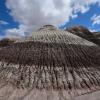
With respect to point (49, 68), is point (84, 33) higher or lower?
higher

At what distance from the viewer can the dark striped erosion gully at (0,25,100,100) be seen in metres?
3.73

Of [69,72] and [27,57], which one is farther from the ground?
[27,57]

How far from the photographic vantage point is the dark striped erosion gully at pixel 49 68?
373 cm

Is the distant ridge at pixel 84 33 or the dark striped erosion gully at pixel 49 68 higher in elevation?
the distant ridge at pixel 84 33

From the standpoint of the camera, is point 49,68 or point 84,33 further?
point 84,33

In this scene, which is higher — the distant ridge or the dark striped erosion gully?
Result: the distant ridge

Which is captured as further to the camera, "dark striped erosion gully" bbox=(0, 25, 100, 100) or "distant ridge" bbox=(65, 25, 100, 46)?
"distant ridge" bbox=(65, 25, 100, 46)

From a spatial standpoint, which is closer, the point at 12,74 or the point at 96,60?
the point at 12,74

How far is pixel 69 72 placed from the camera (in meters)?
4.39

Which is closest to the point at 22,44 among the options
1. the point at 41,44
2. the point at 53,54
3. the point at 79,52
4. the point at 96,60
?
the point at 41,44

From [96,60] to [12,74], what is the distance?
2806 mm

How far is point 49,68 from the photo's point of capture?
4488mm

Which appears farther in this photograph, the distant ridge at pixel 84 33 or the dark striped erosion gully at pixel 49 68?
the distant ridge at pixel 84 33

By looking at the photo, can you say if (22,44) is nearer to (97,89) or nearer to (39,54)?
(39,54)
